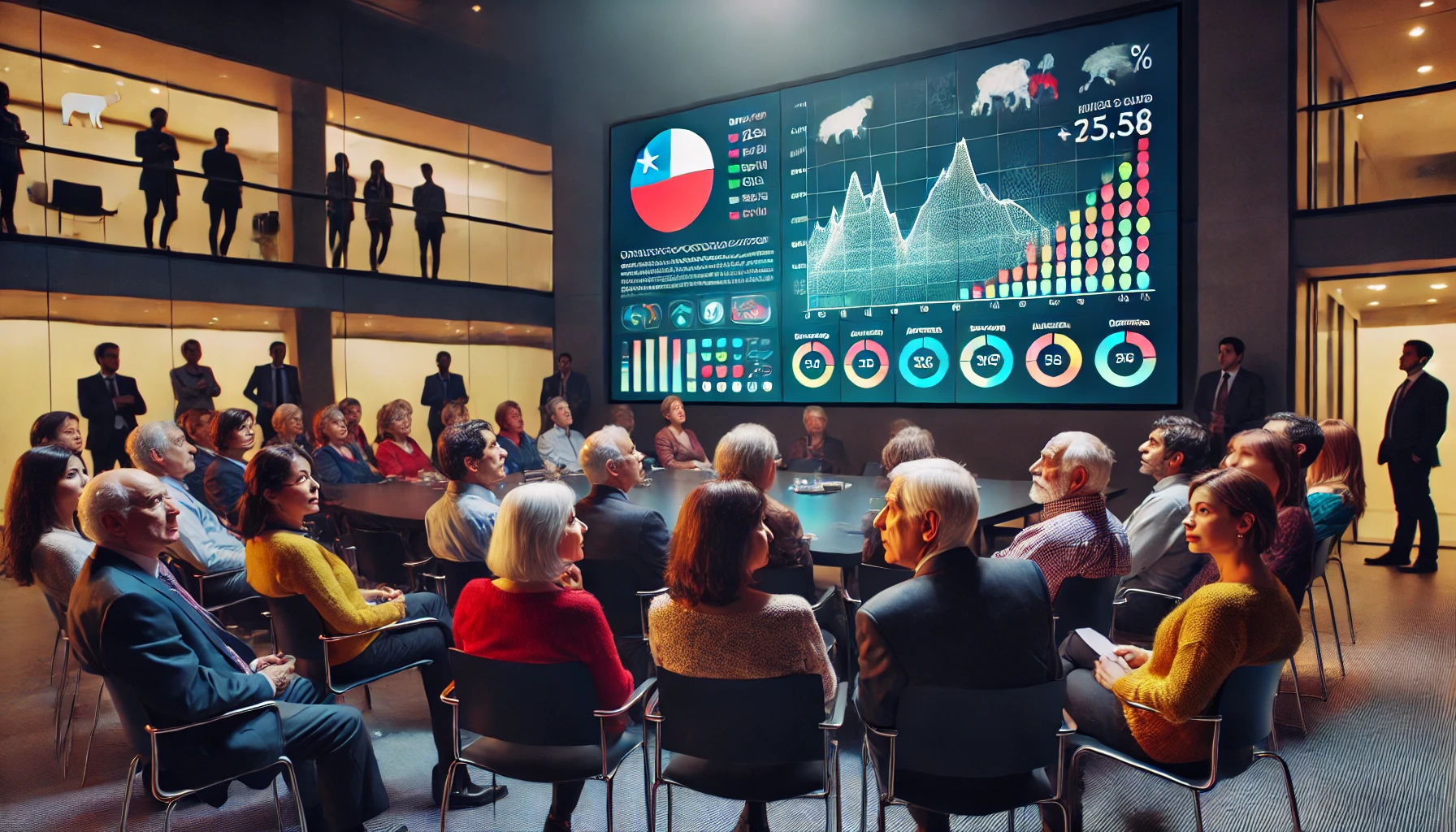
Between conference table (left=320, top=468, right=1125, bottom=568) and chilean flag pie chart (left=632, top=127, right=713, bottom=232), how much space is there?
353cm

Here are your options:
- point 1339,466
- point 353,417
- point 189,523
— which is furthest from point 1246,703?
point 353,417

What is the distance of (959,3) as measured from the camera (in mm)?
7406

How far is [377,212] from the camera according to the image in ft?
32.1

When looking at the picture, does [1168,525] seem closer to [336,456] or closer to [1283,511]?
[1283,511]

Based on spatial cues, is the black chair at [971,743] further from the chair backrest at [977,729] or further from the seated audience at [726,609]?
the seated audience at [726,609]

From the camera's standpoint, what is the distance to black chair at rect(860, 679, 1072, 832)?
6.32ft

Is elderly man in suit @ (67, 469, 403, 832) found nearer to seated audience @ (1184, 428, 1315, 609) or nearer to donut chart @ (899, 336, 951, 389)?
seated audience @ (1184, 428, 1315, 609)

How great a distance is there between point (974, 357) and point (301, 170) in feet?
23.9

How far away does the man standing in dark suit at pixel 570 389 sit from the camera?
31.6ft

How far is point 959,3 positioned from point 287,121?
22.8 ft

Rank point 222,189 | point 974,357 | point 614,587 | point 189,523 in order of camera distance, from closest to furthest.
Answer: point 614,587 < point 189,523 < point 974,357 < point 222,189

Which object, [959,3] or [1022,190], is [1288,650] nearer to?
[1022,190]

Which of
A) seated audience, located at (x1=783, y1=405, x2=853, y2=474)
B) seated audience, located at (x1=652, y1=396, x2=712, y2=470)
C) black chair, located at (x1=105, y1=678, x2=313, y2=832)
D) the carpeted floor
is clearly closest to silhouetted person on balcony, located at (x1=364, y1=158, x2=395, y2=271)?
seated audience, located at (x1=652, y1=396, x2=712, y2=470)

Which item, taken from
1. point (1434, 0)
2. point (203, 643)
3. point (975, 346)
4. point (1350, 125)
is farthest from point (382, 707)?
point (1434, 0)
